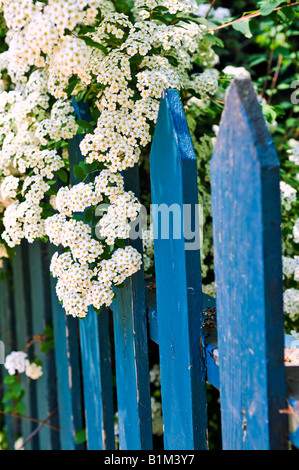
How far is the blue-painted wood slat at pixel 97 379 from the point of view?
75.7 inches

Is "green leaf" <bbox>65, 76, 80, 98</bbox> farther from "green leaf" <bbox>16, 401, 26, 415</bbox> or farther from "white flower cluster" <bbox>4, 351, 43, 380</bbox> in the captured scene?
"green leaf" <bbox>16, 401, 26, 415</bbox>

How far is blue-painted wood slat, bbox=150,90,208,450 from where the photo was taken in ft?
3.97

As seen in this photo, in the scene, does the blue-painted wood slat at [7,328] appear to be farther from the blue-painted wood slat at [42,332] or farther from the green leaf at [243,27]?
the green leaf at [243,27]

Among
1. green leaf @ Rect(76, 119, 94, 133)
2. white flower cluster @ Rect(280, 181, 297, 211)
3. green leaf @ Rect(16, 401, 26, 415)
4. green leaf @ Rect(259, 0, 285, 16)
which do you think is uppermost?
green leaf @ Rect(259, 0, 285, 16)

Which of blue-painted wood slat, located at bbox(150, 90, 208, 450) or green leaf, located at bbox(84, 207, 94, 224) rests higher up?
green leaf, located at bbox(84, 207, 94, 224)

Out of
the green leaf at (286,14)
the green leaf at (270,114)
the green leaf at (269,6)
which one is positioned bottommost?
the green leaf at (270,114)

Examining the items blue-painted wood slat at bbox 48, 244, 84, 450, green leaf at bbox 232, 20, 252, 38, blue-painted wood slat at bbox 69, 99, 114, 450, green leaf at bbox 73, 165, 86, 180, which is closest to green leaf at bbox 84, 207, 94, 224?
green leaf at bbox 73, 165, 86, 180

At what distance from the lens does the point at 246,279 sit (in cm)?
96

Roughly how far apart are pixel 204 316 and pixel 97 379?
0.76 m

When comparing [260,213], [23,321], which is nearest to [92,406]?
[23,321]

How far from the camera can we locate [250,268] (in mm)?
943

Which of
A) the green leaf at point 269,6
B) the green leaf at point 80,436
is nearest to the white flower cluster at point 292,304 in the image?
the green leaf at point 269,6

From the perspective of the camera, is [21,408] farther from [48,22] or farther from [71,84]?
[48,22]
